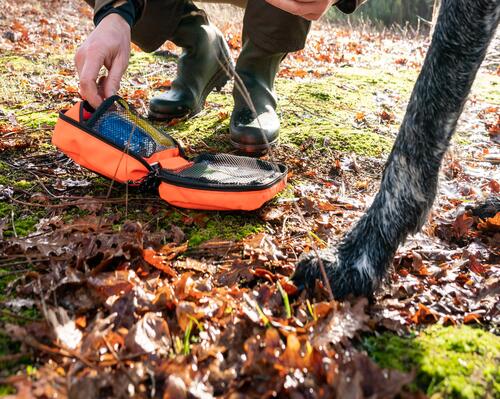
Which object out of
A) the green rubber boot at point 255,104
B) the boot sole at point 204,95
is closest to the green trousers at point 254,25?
the green rubber boot at point 255,104

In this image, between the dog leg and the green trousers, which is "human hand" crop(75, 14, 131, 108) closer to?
the green trousers

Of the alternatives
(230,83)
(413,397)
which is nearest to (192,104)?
(230,83)

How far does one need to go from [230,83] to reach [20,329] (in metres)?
4.17

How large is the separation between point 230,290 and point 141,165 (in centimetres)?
92

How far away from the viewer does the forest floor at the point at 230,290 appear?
1.34 meters

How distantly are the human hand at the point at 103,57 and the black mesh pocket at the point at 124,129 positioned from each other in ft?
0.36

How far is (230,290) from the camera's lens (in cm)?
179

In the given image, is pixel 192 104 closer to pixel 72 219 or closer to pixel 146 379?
pixel 72 219

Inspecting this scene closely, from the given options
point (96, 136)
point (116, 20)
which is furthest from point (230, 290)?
point (116, 20)

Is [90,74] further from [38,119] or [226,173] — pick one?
[38,119]

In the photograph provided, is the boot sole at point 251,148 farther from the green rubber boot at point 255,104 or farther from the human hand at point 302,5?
the human hand at point 302,5

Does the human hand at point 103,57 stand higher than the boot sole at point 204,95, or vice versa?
the human hand at point 103,57

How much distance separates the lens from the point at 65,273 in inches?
67.7

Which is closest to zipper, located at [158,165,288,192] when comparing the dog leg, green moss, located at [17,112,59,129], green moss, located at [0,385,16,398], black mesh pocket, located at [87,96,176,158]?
black mesh pocket, located at [87,96,176,158]
